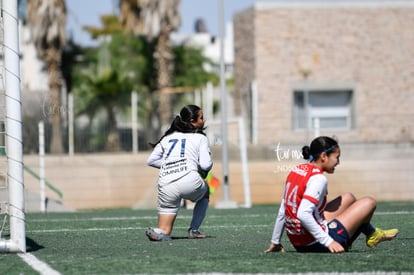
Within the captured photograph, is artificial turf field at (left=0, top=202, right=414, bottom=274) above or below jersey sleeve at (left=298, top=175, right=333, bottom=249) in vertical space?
below

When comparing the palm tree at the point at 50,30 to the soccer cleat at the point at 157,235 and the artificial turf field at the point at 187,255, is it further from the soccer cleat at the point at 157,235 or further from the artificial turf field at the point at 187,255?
the soccer cleat at the point at 157,235

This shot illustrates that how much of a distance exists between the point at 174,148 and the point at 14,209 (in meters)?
2.14

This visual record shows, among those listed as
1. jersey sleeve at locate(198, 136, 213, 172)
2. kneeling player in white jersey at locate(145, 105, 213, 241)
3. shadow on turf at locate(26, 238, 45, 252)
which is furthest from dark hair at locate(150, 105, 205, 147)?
shadow on turf at locate(26, 238, 45, 252)

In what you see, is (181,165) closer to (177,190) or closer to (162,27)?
(177,190)

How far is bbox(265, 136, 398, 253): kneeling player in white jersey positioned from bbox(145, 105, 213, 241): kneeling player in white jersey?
6.85 ft

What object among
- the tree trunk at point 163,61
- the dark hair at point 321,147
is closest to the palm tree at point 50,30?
the tree trunk at point 163,61

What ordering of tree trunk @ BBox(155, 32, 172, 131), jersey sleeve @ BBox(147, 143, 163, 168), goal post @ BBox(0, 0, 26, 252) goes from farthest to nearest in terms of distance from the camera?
tree trunk @ BBox(155, 32, 172, 131), jersey sleeve @ BBox(147, 143, 163, 168), goal post @ BBox(0, 0, 26, 252)

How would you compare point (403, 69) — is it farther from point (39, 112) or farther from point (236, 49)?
point (39, 112)

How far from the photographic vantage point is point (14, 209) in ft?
33.9

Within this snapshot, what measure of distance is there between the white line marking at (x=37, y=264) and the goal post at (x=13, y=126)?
0.26 meters

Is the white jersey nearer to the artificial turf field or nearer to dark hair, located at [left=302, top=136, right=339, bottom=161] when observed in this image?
the artificial turf field

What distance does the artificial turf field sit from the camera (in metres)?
8.67

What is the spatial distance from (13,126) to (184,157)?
2091mm

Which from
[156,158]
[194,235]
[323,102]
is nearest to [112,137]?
[323,102]
